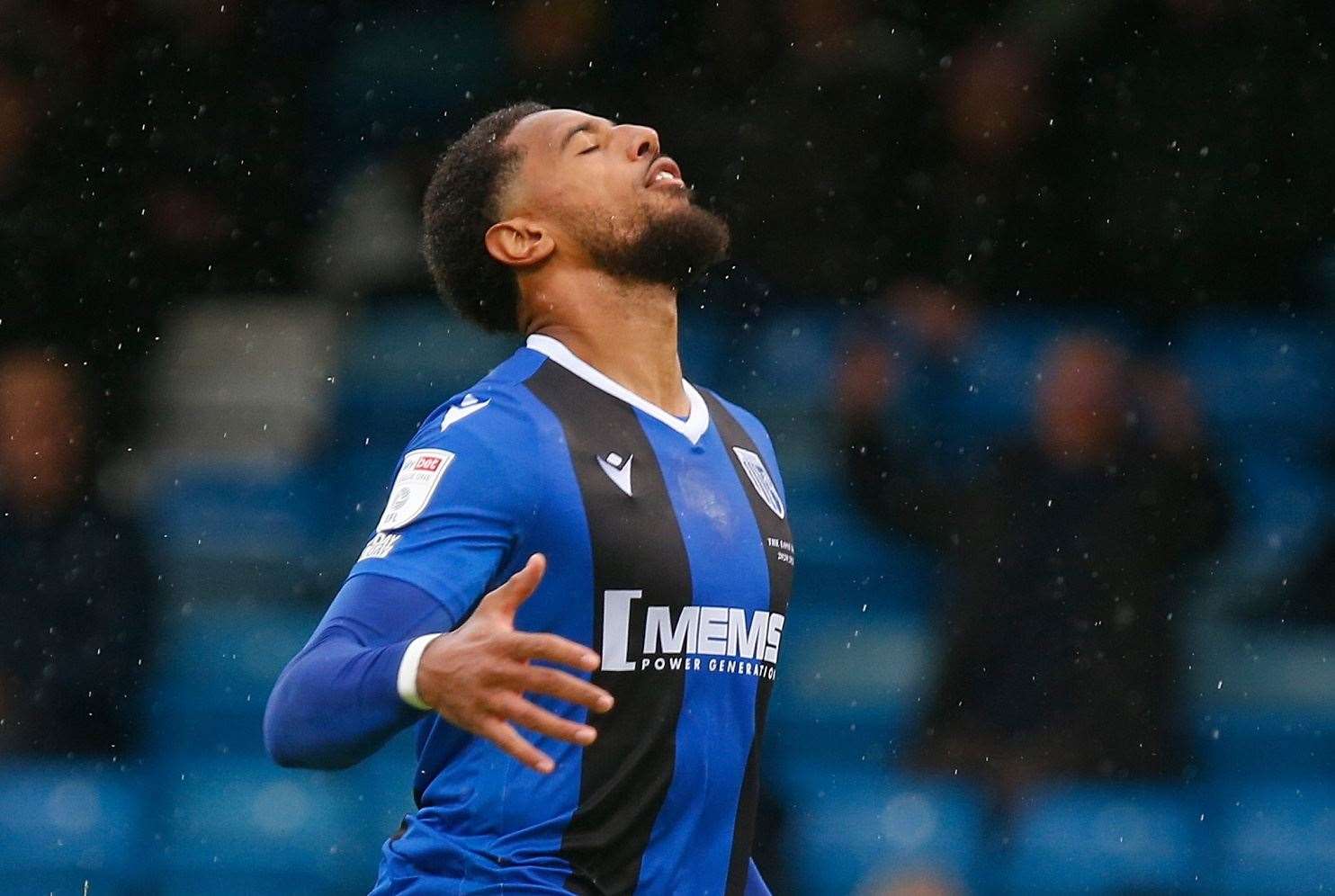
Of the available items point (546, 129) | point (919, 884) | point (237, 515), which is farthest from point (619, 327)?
point (237, 515)

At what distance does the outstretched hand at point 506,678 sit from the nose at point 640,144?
104 centimetres

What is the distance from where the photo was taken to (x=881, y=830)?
5.65 meters

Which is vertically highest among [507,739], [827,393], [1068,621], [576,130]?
[827,393]

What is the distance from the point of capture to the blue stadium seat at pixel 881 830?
5.46m

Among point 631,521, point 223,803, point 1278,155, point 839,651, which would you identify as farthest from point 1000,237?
point 631,521

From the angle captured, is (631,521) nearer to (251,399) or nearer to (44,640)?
(44,640)

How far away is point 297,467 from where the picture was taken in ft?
21.1

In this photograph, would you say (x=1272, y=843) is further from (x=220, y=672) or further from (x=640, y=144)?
(x=640, y=144)

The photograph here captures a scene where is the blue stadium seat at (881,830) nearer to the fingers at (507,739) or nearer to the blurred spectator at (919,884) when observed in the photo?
the blurred spectator at (919,884)

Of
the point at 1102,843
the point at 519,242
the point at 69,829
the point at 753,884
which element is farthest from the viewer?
the point at 69,829

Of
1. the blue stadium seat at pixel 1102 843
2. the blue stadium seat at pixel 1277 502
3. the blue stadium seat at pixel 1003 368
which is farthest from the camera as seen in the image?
the blue stadium seat at pixel 1003 368

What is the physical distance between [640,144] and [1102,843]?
3.21 metres

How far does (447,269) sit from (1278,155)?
4059 mm

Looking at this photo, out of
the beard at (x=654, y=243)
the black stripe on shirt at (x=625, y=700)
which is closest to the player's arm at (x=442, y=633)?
the black stripe on shirt at (x=625, y=700)
